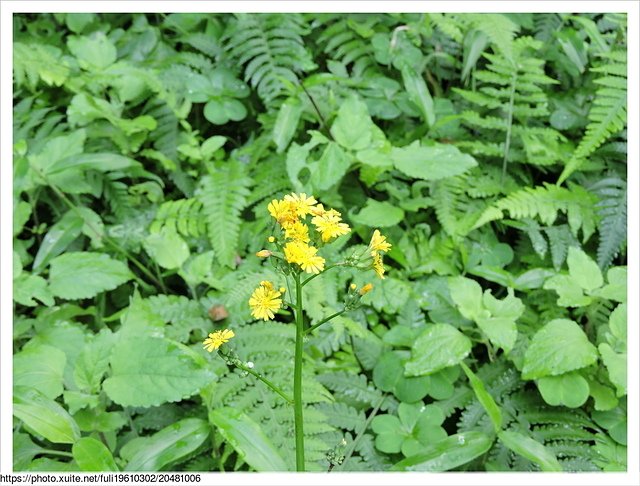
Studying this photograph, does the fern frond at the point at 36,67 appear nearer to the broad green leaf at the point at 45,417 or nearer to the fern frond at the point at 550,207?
the broad green leaf at the point at 45,417

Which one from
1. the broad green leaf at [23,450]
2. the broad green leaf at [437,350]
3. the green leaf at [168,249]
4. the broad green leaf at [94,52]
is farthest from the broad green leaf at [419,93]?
the broad green leaf at [23,450]

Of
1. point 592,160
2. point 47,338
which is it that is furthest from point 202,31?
point 592,160

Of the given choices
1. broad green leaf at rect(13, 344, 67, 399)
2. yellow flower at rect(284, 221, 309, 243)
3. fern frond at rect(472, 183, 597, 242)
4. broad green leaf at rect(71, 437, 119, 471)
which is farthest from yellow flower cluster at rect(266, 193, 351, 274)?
fern frond at rect(472, 183, 597, 242)

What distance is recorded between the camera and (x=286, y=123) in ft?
8.87

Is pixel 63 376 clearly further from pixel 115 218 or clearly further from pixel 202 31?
pixel 202 31

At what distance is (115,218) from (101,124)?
0.44 m

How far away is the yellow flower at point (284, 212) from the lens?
1.25 meters

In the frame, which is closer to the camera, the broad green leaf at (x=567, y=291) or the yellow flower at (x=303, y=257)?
the yellow flower at (x=303, y=257)

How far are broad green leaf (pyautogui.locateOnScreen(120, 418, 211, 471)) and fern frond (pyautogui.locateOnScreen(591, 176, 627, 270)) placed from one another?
1629mm

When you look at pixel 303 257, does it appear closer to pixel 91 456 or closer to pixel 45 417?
pixel 91 456

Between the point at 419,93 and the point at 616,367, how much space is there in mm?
1408

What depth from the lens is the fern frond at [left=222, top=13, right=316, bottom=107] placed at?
294 cm

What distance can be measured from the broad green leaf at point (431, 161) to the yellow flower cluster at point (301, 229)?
48.5 inches

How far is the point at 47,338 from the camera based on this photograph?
2.24 m
